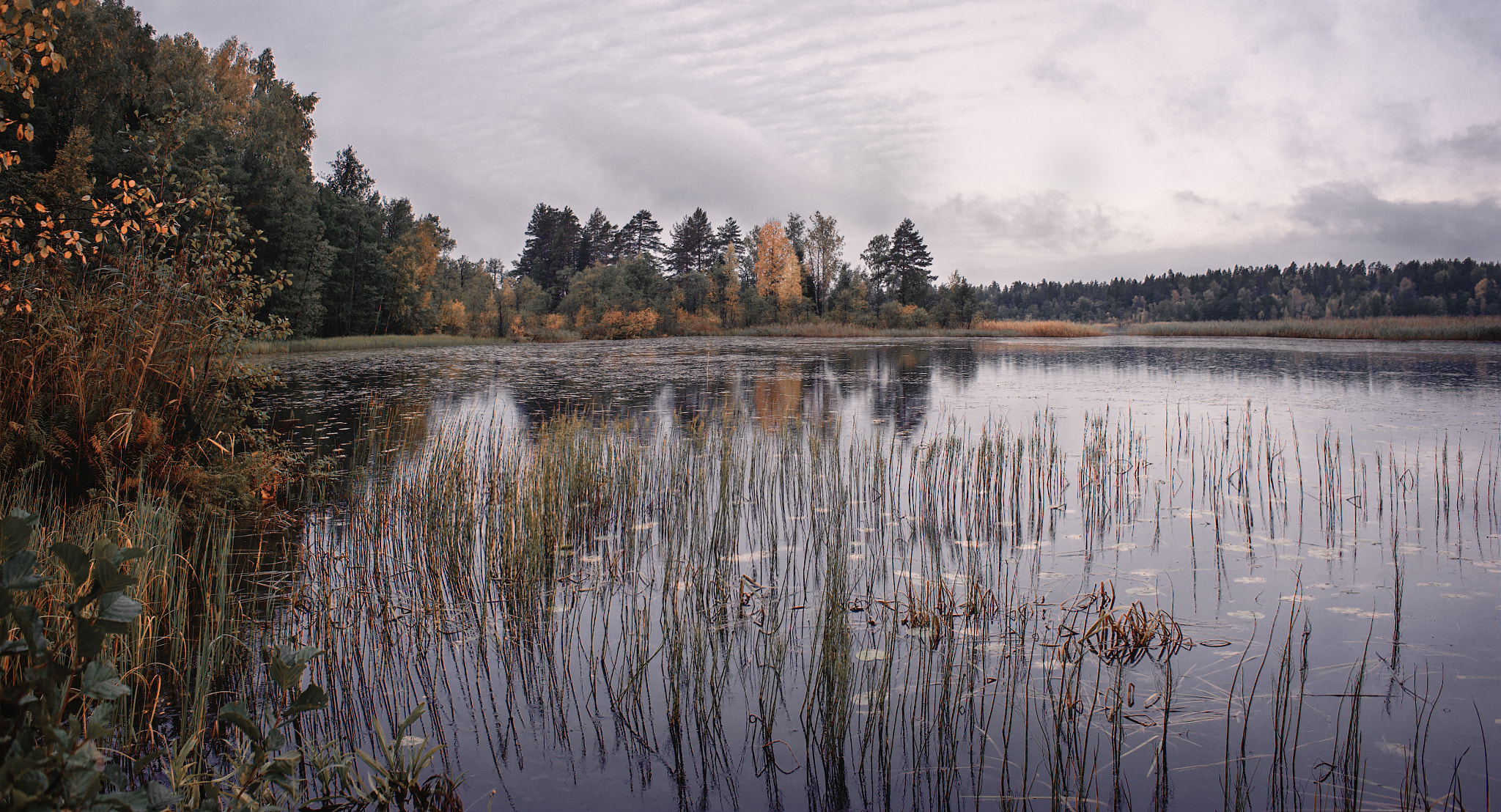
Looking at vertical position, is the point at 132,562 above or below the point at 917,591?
above

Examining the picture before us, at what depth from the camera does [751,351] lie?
35.7 meters

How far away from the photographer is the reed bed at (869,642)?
3055 millimetres

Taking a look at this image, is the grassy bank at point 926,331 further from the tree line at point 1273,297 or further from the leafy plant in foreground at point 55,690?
the leafy plant in foreground at point 55,690

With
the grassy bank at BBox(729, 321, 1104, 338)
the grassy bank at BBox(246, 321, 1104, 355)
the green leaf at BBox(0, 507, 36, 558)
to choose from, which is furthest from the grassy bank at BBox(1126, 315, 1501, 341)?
the green leaf at BBox(0, 507, 36, 558)

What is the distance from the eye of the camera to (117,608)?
1406mm

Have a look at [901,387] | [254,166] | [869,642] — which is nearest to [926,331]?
[901,387]

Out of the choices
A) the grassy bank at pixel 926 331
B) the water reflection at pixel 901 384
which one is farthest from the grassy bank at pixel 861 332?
the water reflection at pixel 901 384

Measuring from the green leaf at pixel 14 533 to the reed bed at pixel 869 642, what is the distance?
81.9 inches

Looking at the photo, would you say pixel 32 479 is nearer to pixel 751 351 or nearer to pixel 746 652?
pixel 746 652

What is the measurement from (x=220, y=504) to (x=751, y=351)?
30.2m

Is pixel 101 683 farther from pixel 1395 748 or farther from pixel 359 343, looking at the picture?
pixel 359 343

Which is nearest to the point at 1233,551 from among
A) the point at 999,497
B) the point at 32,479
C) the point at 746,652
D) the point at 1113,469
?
the point at 999,497

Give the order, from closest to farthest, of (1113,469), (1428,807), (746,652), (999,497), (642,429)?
(1428,807)
(746,652)
(999,497)
(1113,469)
(642,429)

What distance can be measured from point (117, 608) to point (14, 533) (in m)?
0.22
